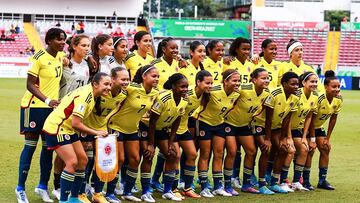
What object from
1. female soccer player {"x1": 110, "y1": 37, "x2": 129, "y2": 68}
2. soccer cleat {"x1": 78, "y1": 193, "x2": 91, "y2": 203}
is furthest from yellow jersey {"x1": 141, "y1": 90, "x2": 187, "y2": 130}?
soccer cleat {"x1": 78, "y1": 193, "x2": 91, "y2": 203}

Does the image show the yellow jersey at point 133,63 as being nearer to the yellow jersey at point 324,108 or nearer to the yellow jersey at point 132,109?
the yellow jersey at point 132,109

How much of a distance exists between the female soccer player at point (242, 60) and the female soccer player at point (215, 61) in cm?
14

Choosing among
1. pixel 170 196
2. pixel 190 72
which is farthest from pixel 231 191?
pixel 190 72

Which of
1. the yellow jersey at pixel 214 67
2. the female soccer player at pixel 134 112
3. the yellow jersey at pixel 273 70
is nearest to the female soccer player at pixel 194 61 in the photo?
the yellow jersey at pixel 214 67

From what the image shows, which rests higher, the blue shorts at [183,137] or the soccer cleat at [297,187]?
the blue shorts at [183,137]

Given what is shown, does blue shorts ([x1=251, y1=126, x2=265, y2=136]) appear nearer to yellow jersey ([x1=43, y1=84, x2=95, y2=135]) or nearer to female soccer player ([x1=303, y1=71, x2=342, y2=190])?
female soccer player ([x1=303, y1=71, x2=342, y2=190])

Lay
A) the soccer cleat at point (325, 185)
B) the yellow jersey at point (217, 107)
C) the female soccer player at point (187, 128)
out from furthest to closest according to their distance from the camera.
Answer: the soccer cleat at point (325, 185)
the yellow jersey at point (217, 107)
the female soccer player at point (187, 128)

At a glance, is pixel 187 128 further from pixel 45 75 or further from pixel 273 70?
pixel 45 75

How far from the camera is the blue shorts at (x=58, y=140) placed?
28.9 feet

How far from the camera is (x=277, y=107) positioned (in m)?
10.9

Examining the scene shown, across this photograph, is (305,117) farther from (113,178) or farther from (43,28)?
(43,28)

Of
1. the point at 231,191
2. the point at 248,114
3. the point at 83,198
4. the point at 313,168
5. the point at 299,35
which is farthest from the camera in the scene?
the point at 299,35

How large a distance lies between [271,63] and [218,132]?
1803mm

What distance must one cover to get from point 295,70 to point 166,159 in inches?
112
